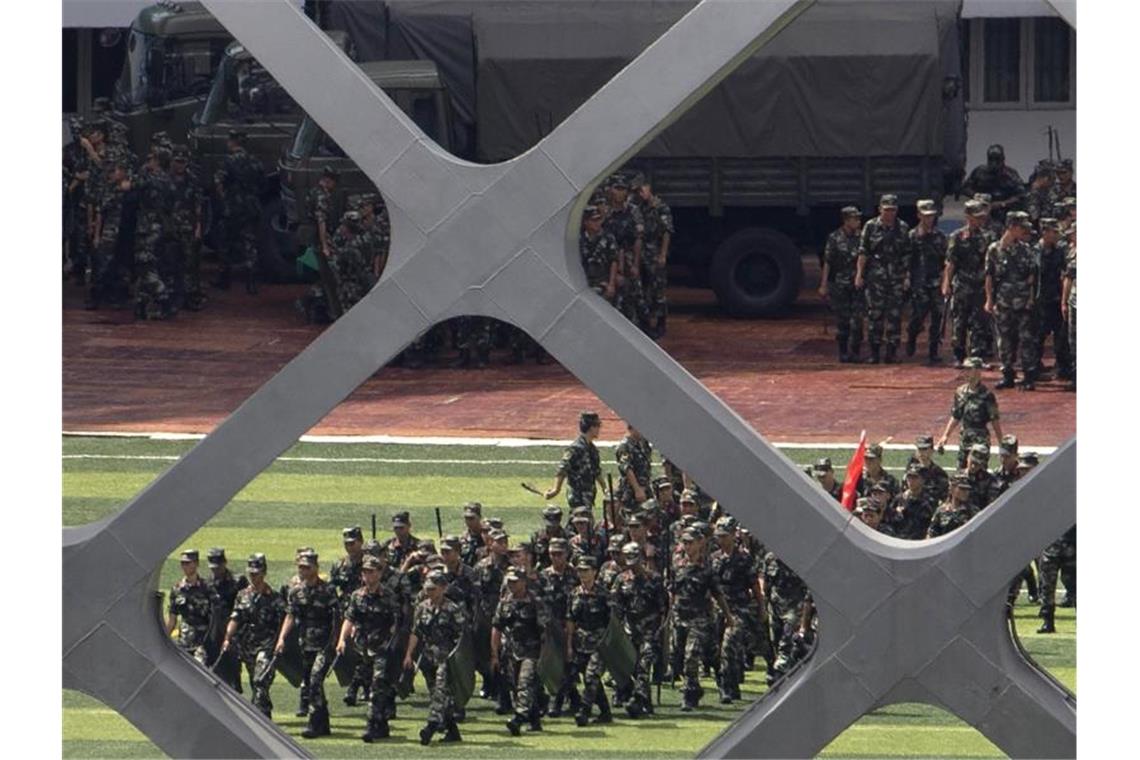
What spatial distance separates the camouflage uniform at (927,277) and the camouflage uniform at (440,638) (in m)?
12.3

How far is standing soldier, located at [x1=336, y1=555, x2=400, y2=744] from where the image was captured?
1459 cm

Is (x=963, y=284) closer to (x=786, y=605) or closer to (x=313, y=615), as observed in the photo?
A: (x=786, y=605)

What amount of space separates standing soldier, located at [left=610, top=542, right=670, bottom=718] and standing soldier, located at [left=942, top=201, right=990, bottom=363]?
10512 mm

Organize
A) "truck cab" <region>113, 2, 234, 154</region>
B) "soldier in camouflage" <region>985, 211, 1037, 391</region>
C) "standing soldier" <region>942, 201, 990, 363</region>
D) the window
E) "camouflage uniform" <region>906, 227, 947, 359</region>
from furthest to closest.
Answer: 1. the window
2. "truck cab" <region>113, 2, 234, 154</region>
3. "camouflage uniform" <region>906, 227, 947, 359</region>
4. "standing soldier" <region>942, 201, 990, 363</region>
5. "soldier in camouflage" <region>985, 211, 1037, 391</region>

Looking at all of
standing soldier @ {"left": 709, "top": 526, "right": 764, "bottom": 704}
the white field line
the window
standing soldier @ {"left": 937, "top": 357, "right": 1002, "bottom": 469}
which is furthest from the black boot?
the window

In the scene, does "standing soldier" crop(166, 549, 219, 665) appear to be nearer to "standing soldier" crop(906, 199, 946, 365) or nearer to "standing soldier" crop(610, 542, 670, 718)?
"standing soldier" crop(610, 542, 670, 718)

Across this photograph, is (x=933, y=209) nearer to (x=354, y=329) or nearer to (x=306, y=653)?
(x=306, y=653)

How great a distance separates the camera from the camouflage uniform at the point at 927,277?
2581 cm

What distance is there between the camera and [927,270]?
2603 cm

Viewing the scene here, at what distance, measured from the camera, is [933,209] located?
25.5 m

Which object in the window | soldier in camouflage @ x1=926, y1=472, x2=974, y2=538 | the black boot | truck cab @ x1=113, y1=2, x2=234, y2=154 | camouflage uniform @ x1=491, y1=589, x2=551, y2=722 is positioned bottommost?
the black boot

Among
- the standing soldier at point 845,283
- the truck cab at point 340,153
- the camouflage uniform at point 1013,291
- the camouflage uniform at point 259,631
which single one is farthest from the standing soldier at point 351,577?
the truck cab at point 340,153

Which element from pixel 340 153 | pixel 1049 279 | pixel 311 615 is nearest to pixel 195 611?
pixel 311 615

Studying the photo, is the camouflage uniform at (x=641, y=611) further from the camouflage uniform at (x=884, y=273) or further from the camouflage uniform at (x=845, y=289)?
the camouflage uniform at (x=845, y=289)
